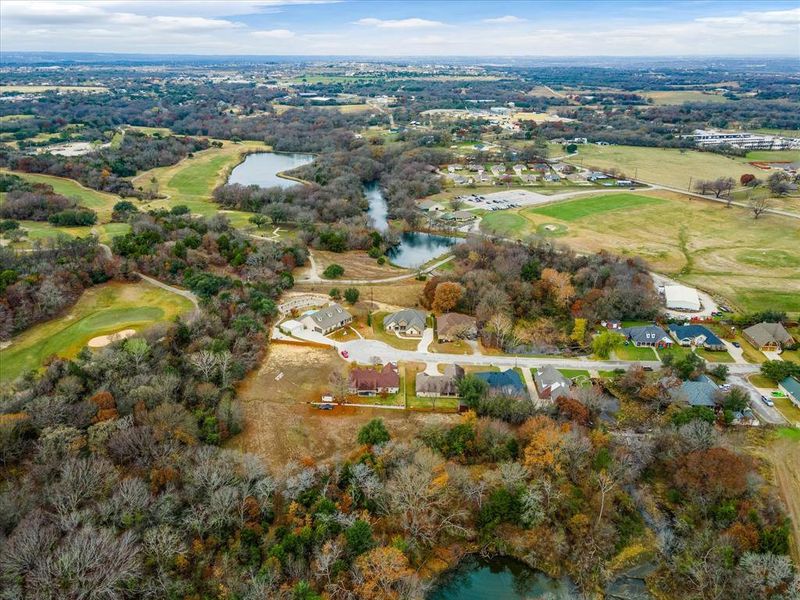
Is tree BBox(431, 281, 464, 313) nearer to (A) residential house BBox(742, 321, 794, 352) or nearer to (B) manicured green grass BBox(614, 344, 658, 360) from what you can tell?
(B) manicured green grass BBox(614, 344, 658, 360)

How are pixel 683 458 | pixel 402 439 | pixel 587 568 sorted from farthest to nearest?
pixel 402 439 < pixel 683 458 < pixel 587 568

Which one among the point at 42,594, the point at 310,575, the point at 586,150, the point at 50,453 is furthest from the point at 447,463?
the point at 586,150

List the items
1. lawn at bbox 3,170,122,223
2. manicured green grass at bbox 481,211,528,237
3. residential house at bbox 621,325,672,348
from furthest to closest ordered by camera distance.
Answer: lawn at bbox 3,170,122,223, manicured green grass at bbox 481,211,528,237, residential house at bbox 621,325,672,348

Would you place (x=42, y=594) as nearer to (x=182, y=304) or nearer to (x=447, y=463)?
(x=447, y=463)

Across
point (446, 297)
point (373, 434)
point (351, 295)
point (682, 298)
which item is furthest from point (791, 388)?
point (351, 295)

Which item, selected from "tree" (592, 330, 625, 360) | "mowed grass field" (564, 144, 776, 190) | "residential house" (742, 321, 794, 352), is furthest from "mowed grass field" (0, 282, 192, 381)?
"mowed grass field" (564, 144, 776, 190)

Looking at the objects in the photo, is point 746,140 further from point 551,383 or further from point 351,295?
point 551,383
